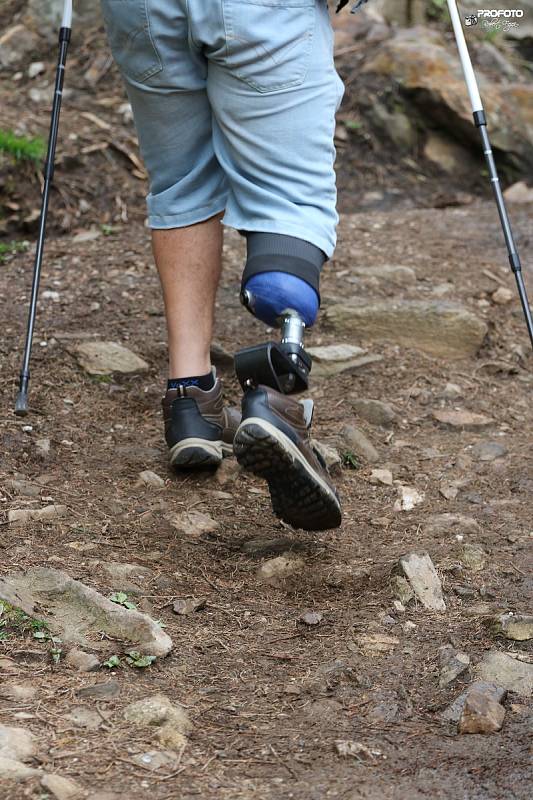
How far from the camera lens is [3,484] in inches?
112

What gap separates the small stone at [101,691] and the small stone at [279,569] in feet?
2.14

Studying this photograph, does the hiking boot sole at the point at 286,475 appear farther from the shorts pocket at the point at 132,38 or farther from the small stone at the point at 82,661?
the shorts pocket at the point at 132,38

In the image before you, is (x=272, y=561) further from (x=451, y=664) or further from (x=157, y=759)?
(x=157, y=759)

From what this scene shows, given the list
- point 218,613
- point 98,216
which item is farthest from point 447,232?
point 218,613

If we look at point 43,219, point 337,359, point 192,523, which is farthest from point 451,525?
point 43,219

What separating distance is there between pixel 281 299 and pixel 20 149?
134 inches

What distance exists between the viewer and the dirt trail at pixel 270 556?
1788 millimetres

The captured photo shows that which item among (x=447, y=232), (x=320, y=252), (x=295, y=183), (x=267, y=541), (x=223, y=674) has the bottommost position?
(x=447, y=232)

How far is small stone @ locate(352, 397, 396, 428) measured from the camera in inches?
147

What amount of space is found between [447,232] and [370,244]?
544mm

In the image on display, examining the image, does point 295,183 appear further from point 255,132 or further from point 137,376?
point 137,376

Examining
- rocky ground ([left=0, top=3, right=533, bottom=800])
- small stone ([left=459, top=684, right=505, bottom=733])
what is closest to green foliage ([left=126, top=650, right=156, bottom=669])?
rocky ground ([left=0, top=3, right=533, bottom=800])

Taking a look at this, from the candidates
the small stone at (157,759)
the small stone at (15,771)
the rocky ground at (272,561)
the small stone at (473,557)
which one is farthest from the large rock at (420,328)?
the small stone at (15,771)

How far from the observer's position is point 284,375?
94.5 inches
